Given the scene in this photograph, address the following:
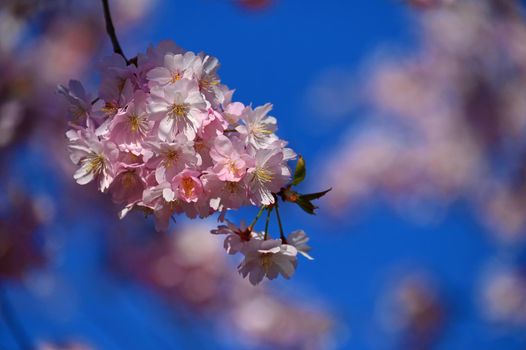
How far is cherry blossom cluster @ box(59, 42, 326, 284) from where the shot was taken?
5.16ft

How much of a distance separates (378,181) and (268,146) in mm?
9331

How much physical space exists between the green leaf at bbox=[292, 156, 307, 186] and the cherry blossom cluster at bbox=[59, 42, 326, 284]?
20mm

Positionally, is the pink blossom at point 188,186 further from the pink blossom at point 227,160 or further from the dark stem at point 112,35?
the dark stem at point 112,35

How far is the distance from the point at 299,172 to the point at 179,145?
0.32 meters

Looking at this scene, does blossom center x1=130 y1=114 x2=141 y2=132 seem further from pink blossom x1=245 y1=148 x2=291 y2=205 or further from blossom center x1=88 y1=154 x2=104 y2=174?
pink blossom x1=245 y1=148 x2=291 y2=205

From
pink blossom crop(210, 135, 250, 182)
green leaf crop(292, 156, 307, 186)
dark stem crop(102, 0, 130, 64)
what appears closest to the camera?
pink blossom crop(210, 135, 250, 182)

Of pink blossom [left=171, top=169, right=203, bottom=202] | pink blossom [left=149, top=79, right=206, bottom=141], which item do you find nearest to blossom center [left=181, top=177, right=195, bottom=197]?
pink blossom [left=171, top=169, right=203, bottom=202]

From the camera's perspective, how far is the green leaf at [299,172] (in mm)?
1674

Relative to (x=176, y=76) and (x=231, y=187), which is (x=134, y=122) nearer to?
(x=176, y=76)

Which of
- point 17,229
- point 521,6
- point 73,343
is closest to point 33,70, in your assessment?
point 17,229

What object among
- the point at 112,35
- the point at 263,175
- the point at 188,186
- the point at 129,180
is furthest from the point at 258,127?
the point at 112,35

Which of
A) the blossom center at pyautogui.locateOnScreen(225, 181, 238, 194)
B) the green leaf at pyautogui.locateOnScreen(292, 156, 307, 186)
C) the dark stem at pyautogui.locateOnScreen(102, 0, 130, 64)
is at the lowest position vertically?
the blossom center at pyautogui.locateOnScreen(225, 181, 238, 194)

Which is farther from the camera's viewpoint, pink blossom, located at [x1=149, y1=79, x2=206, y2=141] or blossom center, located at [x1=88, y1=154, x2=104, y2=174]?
blossom center, located at [x1=88, y1=154, x2=104, y2=174]

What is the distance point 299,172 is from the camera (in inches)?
66.3
